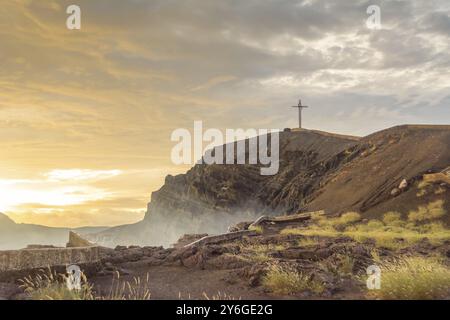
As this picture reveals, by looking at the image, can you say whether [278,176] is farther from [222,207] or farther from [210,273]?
[210,273]

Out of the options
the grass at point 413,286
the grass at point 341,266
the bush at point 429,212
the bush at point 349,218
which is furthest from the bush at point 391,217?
the grass at point 413,286

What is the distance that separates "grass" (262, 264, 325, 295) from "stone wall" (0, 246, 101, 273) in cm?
524

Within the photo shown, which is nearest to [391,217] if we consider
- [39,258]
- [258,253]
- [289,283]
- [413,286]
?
[258,253]

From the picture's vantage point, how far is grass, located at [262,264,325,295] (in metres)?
10.7

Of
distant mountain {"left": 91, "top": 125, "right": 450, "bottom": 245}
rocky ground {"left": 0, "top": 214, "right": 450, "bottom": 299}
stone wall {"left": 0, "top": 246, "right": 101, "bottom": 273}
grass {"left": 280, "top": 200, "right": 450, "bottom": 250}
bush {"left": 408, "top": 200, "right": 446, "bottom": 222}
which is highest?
distant mountain {"left": 91, "top": 125, "right": 450, "bottom": 245}

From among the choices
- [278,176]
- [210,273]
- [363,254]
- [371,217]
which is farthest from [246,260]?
[278,176]

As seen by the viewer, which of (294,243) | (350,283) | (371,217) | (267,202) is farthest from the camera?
(267,202)

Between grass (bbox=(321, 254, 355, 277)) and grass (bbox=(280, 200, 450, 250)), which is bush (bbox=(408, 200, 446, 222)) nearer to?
grass (bbox=(280, 200, 450, 250))

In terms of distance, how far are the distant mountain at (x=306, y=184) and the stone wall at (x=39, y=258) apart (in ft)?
30.4

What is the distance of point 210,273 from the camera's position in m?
14.0

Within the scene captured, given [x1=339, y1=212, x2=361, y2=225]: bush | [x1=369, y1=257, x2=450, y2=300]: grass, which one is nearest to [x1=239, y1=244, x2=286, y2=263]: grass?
[x1=369, y1=257, x2=450, y2=300]: grass

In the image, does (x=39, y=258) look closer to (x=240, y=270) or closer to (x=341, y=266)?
(x=240, y=270)

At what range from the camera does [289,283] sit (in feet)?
35.5
